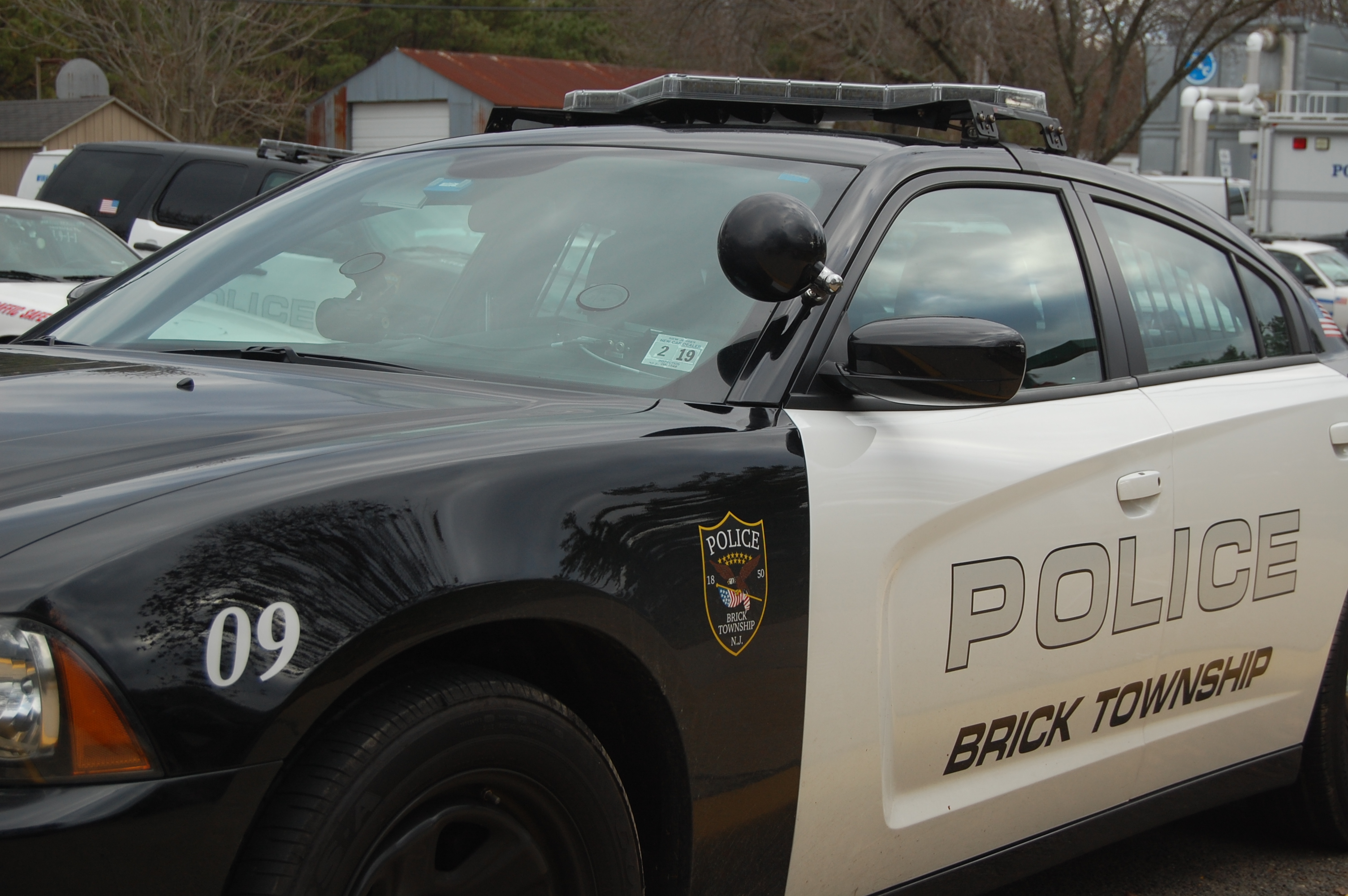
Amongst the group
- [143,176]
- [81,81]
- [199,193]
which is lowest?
[199,193]

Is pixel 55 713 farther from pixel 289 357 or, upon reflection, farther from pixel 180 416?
pixel 289 357

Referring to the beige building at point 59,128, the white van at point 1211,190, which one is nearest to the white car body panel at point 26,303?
the white van at point 1211,190

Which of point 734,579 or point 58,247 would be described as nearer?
point 734,579

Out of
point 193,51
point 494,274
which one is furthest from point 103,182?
point 193,51

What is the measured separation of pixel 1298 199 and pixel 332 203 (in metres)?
25.6

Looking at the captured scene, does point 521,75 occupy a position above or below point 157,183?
above

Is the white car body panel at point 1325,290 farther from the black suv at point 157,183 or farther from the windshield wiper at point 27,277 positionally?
the windshield wiper at point 27,277

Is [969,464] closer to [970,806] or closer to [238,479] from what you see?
[970,806]

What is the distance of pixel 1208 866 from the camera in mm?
3664

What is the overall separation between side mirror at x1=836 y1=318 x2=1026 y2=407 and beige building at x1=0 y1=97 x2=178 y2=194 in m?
38.3

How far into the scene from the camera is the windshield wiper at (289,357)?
8.33ft

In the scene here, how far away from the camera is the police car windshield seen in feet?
8.23

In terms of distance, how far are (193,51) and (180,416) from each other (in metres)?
35.4

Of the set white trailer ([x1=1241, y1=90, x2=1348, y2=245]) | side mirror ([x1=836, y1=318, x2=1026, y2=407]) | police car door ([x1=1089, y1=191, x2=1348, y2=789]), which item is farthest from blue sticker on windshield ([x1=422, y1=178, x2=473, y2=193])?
white trailer ([x1=1241, y1=90, x2=1348, y2=245])
